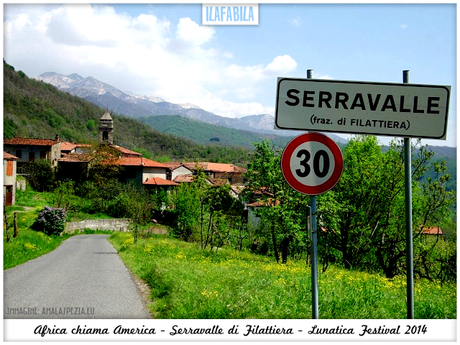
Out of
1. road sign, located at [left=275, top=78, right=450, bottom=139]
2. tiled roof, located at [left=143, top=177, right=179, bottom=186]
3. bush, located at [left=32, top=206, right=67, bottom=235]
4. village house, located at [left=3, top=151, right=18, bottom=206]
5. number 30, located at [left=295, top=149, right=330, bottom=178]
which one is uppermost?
road sign, located at [left=275, top=78, right=450, bottom=139]

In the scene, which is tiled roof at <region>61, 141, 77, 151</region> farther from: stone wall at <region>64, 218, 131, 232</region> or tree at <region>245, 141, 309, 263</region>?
tree at <region>245, 141, 309, 263</region>

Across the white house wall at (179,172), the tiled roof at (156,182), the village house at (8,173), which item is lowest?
the tiled roof at (156,182)

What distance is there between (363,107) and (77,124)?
122405mm

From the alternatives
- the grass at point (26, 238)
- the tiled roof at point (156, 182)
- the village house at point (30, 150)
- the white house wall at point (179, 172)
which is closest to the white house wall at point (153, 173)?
the tiled roof at point (156, 182)

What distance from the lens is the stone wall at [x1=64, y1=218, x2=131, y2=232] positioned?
46.3 m

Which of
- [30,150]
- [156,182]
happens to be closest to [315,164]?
[30,150]

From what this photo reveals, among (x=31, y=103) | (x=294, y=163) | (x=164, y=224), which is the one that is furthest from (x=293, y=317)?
(x=31, y=103)

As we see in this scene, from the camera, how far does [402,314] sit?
6.49 metres

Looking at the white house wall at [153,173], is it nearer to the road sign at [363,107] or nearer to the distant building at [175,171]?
the distant building at [175,171]

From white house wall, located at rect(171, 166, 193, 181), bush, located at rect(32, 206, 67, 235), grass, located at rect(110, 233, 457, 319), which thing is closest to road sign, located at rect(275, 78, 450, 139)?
grass, located at rect(110, 233, 457, 319)

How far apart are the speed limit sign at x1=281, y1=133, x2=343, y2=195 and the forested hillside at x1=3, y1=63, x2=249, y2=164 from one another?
8226cm

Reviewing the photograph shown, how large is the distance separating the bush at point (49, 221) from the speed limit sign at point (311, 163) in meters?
32.9

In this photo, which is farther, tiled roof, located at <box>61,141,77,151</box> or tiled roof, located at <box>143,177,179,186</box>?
tiled roof, located at <box>61,141,77,151</box>

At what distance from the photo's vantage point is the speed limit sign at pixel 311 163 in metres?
4.64
